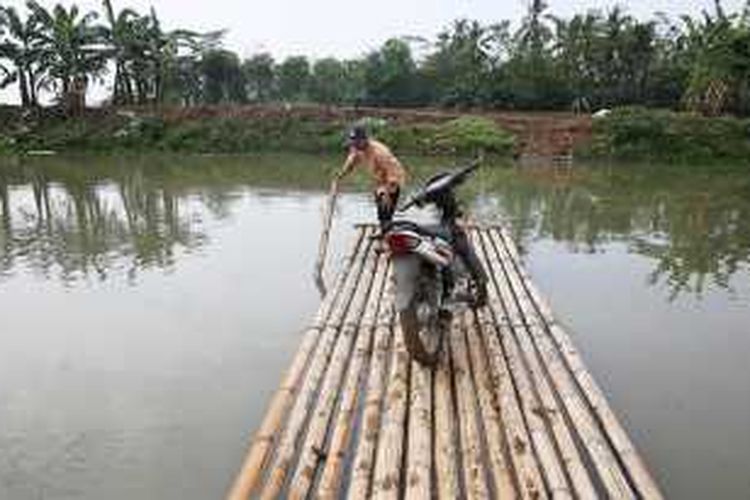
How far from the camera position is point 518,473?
3621 millimetres

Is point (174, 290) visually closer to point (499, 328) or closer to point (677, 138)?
point (499, 328)

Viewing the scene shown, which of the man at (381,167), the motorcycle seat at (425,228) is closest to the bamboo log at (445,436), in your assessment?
the motorcycle seat at (425,228)

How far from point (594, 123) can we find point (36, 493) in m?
24.6

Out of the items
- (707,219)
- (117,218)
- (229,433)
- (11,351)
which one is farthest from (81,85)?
(229,433)

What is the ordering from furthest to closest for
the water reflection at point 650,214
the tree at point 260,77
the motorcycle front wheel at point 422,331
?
the tree at point 260,77 → the water reflection at point 650,214 → the motorcycle front wheel at point 422,331

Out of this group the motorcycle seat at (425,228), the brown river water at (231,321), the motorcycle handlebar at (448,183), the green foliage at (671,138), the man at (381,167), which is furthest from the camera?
the green foliage at (671,138)

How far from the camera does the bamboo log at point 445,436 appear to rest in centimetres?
350

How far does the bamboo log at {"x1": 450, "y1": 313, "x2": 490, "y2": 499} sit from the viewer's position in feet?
11.6

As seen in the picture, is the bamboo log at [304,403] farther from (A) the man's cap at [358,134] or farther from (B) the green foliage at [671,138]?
(B) the green foliage at [671,138]

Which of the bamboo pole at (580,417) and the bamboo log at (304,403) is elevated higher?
the bamboo pole at (580,417)

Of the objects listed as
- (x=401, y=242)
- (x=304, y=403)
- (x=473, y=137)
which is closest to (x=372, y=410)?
(x=304, y=403)

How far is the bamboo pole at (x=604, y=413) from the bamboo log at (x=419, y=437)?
0.83 meters

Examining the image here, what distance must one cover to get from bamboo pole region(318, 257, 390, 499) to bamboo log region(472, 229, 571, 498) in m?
0.85

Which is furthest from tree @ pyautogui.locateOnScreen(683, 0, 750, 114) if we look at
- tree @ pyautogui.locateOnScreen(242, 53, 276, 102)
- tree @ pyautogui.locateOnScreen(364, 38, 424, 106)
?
tree @ pyautogui.locateOnScreen(242, 53, 276, 102)
